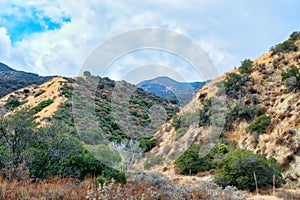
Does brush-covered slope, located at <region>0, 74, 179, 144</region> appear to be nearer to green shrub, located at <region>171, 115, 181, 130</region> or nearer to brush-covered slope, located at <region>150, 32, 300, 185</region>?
green shrub, located at <region>171, 115, 181, 130</region>

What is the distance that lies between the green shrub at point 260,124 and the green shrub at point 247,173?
19.4ft

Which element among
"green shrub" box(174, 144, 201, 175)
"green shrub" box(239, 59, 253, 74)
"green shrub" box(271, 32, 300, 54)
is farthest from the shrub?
"green shrub" box(174, 144, 201, 175)

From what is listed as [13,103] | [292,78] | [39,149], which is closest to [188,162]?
[292,78]

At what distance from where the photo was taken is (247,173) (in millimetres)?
15531

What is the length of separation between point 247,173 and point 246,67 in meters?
17.5

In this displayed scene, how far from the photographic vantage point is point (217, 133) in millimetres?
25906

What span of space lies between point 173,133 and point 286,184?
547 inches

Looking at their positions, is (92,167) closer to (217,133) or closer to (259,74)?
(217,133)

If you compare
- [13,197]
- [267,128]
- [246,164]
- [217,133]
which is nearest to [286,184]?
[246,164]

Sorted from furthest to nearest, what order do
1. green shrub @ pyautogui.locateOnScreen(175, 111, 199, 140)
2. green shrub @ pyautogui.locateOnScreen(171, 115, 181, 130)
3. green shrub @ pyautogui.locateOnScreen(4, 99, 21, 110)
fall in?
green shrub @ pyautogui.locateOnScreen(4, 99, 21, 110)
green shrub @ pyautogui.locateOnScreen(171, 115, 181, 130)
green shrub @ pyautogui.locateOnScreen(175, 111, 199, 140)

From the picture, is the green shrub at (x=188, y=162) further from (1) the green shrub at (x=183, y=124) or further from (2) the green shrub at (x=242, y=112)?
(2) the green shrub at (x=242, y=112)

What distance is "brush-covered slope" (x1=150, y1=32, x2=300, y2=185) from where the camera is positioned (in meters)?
19.5

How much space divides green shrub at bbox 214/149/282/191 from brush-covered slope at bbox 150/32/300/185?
2123mm

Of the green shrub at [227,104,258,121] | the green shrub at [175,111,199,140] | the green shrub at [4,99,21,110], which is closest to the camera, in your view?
the green shrub at [227,104,258,121]
